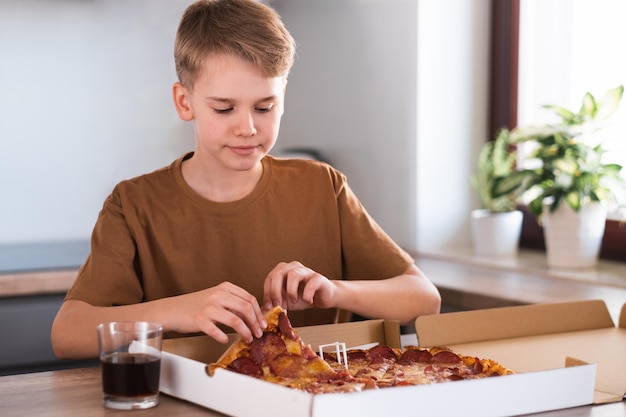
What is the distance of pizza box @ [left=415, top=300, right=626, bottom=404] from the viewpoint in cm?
124

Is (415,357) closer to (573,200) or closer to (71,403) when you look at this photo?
(71,403)

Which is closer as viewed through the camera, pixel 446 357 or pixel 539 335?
pixel 446 357

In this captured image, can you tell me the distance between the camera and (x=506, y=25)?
2740mm

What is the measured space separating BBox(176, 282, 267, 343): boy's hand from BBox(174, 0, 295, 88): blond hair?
1.29 feet

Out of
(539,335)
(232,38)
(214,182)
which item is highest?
(232,38)

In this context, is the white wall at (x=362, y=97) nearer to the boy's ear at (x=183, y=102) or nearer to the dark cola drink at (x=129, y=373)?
the boy's ear at (x=183, y=102)

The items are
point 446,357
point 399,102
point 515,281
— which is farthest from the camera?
point 399,102

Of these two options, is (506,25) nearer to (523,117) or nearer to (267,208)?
(523,117)

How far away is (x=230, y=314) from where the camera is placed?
44.8 inches

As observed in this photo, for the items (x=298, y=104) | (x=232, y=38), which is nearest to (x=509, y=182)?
(x=298, y=104)

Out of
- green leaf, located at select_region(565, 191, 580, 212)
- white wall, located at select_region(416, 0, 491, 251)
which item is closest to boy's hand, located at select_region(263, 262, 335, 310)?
green leaf, located at select_region(565, 191, 580, 212)

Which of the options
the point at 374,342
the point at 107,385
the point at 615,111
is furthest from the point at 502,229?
the point at 107,385

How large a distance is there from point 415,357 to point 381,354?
45 millimetres

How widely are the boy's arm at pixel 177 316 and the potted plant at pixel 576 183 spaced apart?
1342mm
